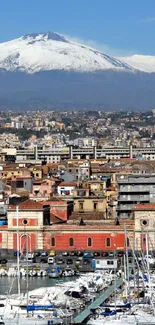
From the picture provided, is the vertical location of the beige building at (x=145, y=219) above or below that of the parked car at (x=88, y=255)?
above

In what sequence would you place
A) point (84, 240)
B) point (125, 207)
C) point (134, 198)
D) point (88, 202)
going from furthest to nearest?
point (88, 202), point (134, 198), point (125, 207), point (84, 240)

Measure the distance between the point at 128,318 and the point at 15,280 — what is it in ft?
34.5

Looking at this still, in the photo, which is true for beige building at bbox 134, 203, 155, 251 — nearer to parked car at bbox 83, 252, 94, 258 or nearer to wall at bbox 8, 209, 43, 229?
parked car at bbox 83, 252, 94, 258

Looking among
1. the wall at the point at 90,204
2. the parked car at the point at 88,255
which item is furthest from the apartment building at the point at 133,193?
the parked car at the point at 88,255

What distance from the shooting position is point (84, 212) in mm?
55312

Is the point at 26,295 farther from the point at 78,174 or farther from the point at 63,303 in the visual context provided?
the point at 78,174

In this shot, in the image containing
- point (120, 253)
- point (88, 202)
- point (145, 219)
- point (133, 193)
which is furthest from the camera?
point (88, 202)

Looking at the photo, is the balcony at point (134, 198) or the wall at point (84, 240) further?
the balcony at point (134, 198)

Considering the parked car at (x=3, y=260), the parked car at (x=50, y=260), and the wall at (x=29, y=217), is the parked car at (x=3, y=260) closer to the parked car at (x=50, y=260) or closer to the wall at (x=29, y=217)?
the parked car at (x=50, y=260)

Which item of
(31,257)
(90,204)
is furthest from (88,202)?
(31,257)

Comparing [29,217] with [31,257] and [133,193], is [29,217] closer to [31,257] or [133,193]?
[31,257]

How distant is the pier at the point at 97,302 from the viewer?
113 feet

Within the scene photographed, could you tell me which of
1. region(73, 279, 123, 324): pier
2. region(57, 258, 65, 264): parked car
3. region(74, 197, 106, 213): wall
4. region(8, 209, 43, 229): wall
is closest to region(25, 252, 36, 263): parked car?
region(57, 258, 65, 264): parked car

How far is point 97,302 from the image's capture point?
122ft
